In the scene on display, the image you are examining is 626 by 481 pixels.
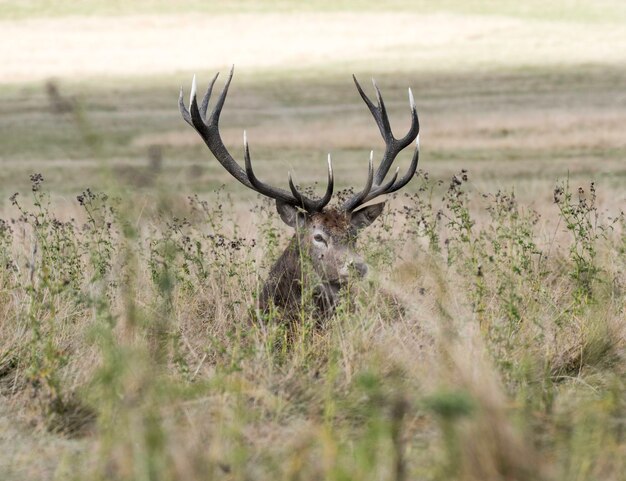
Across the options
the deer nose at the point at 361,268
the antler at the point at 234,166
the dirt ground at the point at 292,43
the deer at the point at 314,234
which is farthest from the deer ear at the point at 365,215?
the dirt ground at the point at 292,43

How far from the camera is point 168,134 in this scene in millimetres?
32281

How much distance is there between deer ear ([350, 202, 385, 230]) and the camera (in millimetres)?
8516

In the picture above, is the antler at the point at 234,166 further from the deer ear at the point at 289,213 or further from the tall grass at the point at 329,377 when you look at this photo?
the tall grass at the point at 329,377

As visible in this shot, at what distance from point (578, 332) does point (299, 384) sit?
1.85 meters

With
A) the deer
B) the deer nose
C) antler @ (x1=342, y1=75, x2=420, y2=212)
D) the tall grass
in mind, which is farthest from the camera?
antler @ (x1=342, y1=75, x2=420, y2=212)

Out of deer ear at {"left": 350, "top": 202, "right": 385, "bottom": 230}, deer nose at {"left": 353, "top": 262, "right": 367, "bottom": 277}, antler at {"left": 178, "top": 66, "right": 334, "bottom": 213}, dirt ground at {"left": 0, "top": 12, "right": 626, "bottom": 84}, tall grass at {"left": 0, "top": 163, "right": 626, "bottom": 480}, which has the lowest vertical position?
tall grass at {"left": 0, "top": 163, "right": 626, "bottom": 480}

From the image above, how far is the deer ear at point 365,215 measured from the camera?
8.52 meters

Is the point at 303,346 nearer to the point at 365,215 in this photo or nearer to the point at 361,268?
the point at 361,268

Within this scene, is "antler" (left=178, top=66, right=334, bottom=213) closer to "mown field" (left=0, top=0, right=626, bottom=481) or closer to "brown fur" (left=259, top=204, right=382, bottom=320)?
"brown fur" (left=259, top=204, right=382, bottom=320)

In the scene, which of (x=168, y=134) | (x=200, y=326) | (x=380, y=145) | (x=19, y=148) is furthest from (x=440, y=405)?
(x=168, y=134)

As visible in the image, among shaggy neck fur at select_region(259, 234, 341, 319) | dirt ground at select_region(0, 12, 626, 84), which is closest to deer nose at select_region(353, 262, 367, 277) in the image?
shaggy neck fur at select_region(259, 234, 341, 319)

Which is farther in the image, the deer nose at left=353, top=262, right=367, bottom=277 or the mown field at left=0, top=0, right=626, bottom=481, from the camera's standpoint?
the deer nose at left=353, top=262, right=367, bottom=277

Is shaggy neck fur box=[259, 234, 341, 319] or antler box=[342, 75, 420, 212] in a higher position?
antler box=[342, 75, 420, 212]

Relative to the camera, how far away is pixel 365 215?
8.57m
